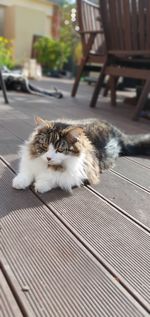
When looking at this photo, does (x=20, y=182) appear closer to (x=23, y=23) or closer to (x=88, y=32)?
(x=88, y=32)

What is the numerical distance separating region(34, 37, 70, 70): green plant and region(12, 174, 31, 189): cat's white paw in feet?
26.1

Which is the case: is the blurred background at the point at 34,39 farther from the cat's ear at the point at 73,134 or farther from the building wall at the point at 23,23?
the cat's ear at the point at 73,134

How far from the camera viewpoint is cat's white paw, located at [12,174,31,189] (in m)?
1.66

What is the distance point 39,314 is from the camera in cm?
90

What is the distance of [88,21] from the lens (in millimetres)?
4957

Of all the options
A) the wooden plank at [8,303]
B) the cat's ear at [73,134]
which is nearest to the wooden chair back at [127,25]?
the cat's ear at [73,134]

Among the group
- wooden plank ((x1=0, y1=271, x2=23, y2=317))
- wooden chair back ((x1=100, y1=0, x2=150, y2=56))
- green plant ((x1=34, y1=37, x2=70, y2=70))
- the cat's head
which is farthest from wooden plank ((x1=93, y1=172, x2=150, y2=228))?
green plant ((x1=34, y1=37, x2=70, y2=70))

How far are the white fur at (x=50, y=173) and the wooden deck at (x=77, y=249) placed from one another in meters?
0.04

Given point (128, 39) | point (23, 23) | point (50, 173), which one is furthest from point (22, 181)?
point (23, 23)

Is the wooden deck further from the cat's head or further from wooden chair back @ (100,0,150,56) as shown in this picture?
wooden chair back @ (100,0,150,56)

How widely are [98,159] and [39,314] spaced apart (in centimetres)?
125

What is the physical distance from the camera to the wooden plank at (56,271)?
3.11 feet

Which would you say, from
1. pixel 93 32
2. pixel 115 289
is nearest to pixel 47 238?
pixel 115 289

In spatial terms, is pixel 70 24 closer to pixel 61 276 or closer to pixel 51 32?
pixel 51 32
